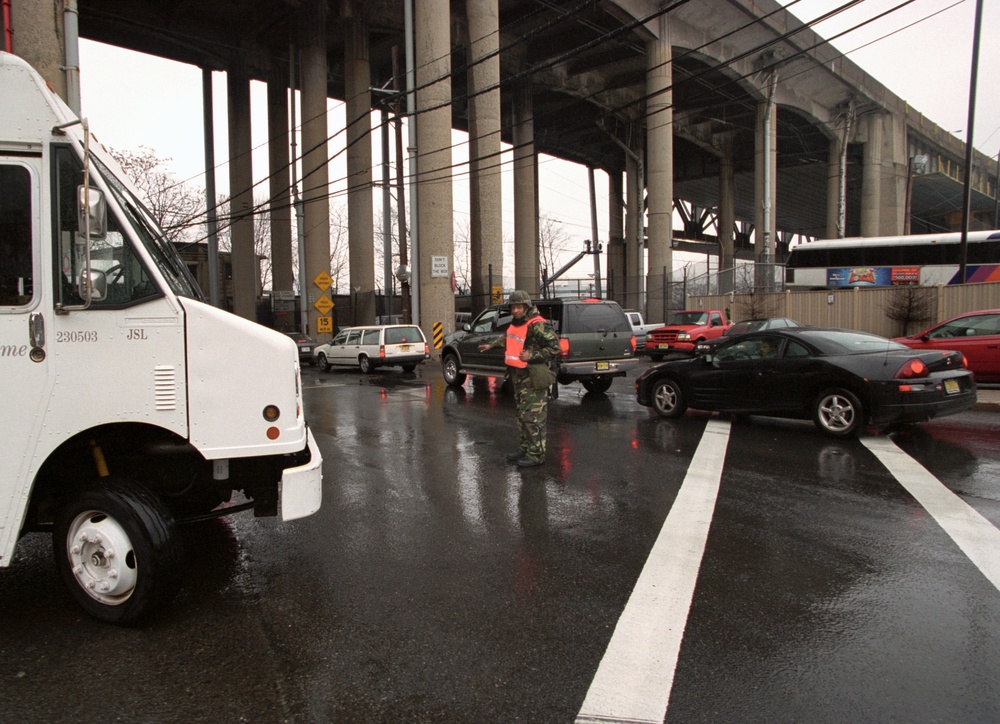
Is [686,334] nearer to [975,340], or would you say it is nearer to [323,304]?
[975,340]

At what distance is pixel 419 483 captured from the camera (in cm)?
664

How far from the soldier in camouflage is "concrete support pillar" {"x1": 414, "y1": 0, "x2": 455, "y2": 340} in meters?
17.2

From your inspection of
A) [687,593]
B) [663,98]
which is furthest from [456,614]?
[663,98]

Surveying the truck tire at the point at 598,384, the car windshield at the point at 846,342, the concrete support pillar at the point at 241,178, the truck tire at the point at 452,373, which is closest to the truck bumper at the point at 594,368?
the truck tire at the point at 598,384

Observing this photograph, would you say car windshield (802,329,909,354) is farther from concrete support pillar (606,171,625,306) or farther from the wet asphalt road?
concrete support pillar (606,171,625,306)

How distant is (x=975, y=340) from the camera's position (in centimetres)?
1230

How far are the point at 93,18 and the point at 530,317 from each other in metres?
38.2

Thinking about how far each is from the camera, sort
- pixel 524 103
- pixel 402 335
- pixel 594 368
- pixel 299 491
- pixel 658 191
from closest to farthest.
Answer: pixel 299 491, pixel 594 368, pixel 402 335, pixel 658 191, pixel 524 103

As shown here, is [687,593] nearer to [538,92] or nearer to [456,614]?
[456,614]

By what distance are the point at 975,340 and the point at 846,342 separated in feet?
18.5

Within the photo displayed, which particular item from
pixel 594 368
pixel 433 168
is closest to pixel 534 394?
pixel 594 368

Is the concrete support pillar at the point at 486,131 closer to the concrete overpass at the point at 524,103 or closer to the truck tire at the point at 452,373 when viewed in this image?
the concrete overpass at the point at 524,103

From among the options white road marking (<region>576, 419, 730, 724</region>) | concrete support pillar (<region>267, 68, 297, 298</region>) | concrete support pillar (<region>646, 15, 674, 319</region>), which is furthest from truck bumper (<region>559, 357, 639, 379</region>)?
concrete support pillar (<region>267, 68, 297, 298</region>)

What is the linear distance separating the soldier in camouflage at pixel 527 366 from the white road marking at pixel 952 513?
353 centimetres
